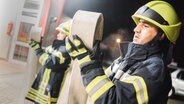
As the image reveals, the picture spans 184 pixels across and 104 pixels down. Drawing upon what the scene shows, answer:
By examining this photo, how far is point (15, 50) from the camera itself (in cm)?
184

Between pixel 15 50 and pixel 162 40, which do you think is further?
pixel 15 50

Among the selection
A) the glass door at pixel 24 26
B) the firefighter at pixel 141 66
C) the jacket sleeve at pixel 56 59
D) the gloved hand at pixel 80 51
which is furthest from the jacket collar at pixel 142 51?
the jacket sleeve at pixel 56 59

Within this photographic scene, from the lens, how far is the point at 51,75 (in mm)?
2279

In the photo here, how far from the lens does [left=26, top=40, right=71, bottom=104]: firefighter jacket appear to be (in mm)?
2165

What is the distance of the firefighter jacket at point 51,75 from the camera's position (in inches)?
85.2

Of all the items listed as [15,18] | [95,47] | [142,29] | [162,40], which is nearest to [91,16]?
[95,47]

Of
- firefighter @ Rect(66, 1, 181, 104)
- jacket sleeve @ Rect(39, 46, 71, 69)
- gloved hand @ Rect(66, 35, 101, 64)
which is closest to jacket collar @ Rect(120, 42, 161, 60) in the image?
firefighter @ Rect(66, 1, 181, 104)

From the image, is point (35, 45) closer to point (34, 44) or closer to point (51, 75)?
point (34, 44)

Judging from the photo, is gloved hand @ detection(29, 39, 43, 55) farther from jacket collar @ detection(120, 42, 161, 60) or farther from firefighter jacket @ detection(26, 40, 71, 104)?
jacket collar @ detection(120, 42, 161, 60)

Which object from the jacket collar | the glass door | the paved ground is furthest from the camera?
the paved ground

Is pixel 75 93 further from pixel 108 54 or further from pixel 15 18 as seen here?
pixel 108 54

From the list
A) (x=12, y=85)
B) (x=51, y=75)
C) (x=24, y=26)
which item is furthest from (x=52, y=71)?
(x=24, y=26)

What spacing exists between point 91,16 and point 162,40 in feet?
1.21

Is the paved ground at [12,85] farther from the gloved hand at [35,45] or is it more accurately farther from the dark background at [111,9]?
the dark background at [111,9]
